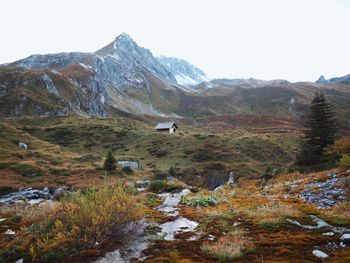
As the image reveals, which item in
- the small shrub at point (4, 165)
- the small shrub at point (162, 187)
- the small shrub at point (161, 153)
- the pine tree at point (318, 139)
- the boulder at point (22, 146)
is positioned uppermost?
the pine tree at point (318, 139)

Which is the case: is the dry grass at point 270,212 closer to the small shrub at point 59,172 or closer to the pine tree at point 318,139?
the pine tree at point 318,139

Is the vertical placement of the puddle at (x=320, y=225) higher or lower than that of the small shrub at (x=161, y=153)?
higher

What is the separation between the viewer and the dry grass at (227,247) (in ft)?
32.8

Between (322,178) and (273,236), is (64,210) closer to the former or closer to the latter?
(273,236)

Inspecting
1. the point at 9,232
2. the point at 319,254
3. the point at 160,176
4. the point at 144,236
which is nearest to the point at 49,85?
the point at 160,176

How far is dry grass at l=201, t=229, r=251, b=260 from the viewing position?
1001cm

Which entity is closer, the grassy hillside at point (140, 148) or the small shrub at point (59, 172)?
the small shrub at point (59, 172)

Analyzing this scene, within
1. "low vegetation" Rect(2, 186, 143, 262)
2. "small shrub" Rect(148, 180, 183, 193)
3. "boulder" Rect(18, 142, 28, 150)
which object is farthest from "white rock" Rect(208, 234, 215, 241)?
"boulder" Rect(18, 142, 28, 150)

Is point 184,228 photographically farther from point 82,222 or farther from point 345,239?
point 345,239

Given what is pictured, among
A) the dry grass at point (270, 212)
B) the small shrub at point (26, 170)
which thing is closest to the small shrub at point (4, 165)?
the small shrub at point (26, 170)

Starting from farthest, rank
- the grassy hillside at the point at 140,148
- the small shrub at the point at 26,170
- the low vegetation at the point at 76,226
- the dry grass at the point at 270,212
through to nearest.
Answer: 1. the grassy hillside at the point at 140,148
2. the small shrub at the point at 26,170
3. the dry grass at the point at 270,212
4. the low vegetation at the point at 76,226

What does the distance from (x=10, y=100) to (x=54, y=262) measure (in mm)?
145292

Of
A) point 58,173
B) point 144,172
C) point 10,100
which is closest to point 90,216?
point 58,173

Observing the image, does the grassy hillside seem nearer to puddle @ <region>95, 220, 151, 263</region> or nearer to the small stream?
the small stream
